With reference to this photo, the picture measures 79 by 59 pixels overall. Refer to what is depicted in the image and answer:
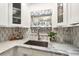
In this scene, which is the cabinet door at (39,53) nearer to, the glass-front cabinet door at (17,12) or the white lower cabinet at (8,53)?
the white lower cabinet at (8,53)

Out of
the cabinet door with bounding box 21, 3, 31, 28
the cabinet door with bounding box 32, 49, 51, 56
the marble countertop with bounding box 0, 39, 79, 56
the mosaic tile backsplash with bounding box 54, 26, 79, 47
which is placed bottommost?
the cabinet door with bounding box 32, 49, 51, 56

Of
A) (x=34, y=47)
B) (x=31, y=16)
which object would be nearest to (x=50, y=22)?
(x=31, y=16)

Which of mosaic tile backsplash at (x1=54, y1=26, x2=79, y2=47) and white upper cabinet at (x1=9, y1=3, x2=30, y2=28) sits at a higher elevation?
white upper cabinet at (x1=9, y1=3, x2=30, y2=28)

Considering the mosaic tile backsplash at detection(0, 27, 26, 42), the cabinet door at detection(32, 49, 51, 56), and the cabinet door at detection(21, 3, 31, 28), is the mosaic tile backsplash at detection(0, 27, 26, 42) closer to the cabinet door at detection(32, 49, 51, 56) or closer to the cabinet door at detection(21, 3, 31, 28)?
the cabinet door at detection(21, 3, 31, 28)

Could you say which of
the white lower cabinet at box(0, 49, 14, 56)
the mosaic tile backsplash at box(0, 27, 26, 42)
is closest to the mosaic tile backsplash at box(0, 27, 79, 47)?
the mosaic tile backsplash at box(0, 27, 26, 42)

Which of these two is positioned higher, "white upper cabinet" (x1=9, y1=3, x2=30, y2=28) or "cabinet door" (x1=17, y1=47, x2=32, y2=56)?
"white upper cabinet" (x1=9, y1=3, x2=30, y2=28)

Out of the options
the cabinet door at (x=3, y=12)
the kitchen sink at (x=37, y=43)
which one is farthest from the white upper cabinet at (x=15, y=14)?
the kitchen sink at (x=37, y=43)

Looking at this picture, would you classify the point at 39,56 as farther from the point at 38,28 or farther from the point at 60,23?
the point at 60,23

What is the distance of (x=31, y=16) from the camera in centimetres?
140

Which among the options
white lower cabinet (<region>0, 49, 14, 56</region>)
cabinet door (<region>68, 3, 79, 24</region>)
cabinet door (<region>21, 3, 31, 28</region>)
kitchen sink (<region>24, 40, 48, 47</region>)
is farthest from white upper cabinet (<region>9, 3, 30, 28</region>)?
cabinet door (<region>68, 3, 79, 24</region>)

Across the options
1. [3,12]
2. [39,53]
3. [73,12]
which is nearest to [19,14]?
[3,12]

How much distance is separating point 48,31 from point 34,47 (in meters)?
0.23

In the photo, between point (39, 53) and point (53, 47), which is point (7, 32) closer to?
point (39, 53)

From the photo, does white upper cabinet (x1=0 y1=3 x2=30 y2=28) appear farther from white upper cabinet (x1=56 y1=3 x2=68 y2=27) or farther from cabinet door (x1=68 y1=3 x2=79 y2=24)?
cabinet door (x1=68 y1=3 x2=79 y2=24)
